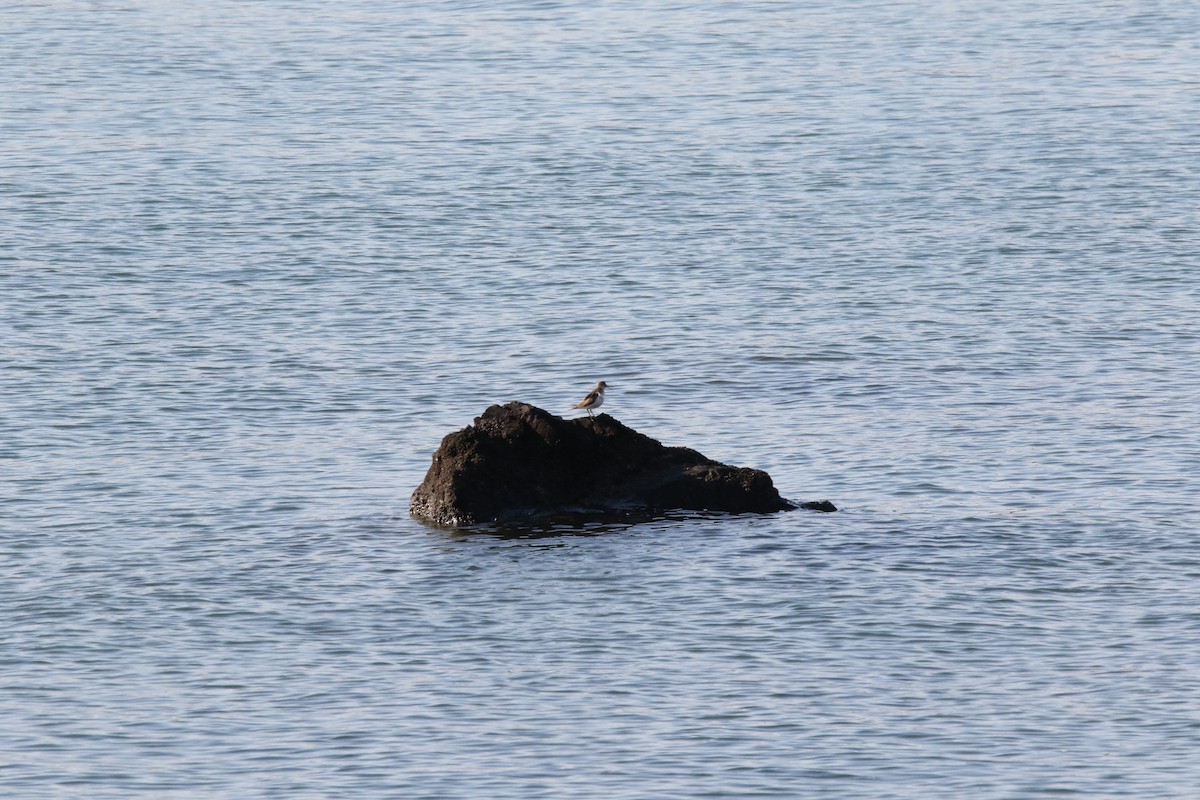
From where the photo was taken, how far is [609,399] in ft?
120

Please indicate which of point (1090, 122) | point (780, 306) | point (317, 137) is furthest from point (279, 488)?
point (1090, 122)

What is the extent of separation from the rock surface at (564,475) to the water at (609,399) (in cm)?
60

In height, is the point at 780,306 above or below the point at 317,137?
below

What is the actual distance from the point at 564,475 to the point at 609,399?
8404 mm

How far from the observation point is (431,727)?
21109 mm

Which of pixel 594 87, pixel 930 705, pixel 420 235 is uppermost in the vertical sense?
pixel 594 87

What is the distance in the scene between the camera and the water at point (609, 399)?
2117cm

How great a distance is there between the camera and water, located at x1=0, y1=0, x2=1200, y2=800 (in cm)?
2117

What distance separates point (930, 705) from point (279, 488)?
43.5ft

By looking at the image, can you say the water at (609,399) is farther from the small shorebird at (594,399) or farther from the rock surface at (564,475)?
the small shorebird at (594,399)

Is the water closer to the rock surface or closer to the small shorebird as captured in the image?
the rock surface

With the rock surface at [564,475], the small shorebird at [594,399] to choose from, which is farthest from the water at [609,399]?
the small shorebird at [594,399]

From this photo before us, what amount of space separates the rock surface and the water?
0.60m

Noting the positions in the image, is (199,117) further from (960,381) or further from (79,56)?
(960,381)
